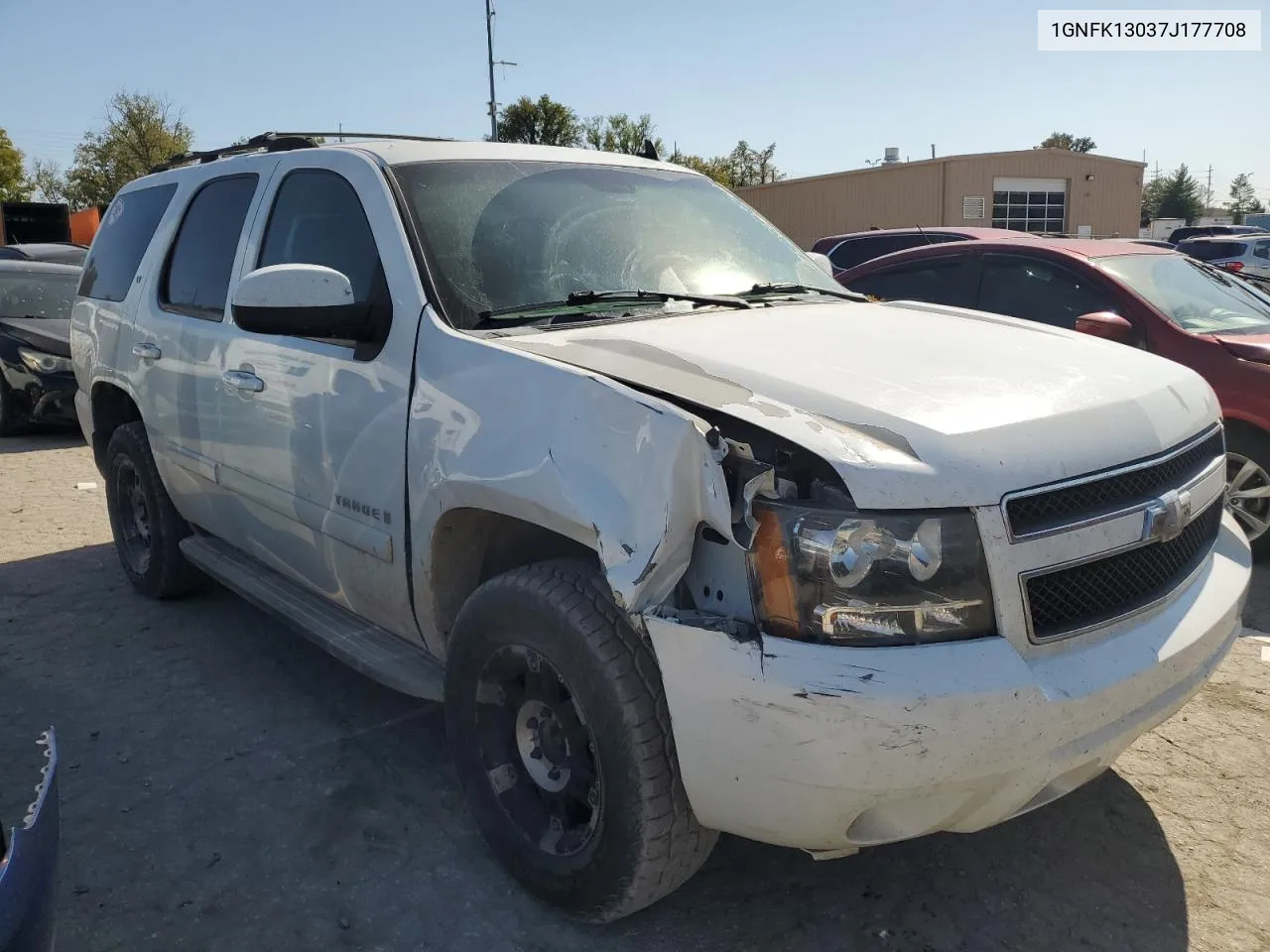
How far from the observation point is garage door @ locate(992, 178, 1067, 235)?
32.0 metres

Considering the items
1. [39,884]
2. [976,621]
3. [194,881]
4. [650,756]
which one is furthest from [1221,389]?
[39,884]

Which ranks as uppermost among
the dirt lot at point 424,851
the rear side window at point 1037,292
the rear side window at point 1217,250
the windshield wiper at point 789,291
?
the rear side window at point 1217,250

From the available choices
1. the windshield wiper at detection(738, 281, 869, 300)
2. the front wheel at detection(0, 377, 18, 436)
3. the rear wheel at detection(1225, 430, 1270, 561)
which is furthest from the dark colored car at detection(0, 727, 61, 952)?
the front wheel at detection(0, 377, 18, 436)

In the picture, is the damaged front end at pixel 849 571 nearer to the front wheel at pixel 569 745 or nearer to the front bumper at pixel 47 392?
the front wheel at pixel 569 745

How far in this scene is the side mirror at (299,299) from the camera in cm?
289

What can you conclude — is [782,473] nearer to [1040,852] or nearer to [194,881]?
[1040,852]

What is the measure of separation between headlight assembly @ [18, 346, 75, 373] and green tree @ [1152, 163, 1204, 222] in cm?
7929

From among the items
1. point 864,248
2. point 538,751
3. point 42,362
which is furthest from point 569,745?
point 864,248

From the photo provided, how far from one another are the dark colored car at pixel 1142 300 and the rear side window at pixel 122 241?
3.66 m

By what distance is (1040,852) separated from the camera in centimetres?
282

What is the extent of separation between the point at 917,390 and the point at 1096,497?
0.44 m

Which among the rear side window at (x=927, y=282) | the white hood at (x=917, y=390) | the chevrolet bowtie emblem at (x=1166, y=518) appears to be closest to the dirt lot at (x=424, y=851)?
the chevrolet bowtie emblem at (x=1166, y=518)

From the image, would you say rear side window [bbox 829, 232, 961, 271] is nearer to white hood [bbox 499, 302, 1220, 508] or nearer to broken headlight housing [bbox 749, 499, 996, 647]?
white hood [bbox 499, 302, 1220, 508]

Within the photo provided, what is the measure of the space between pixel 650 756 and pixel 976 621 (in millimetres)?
727
